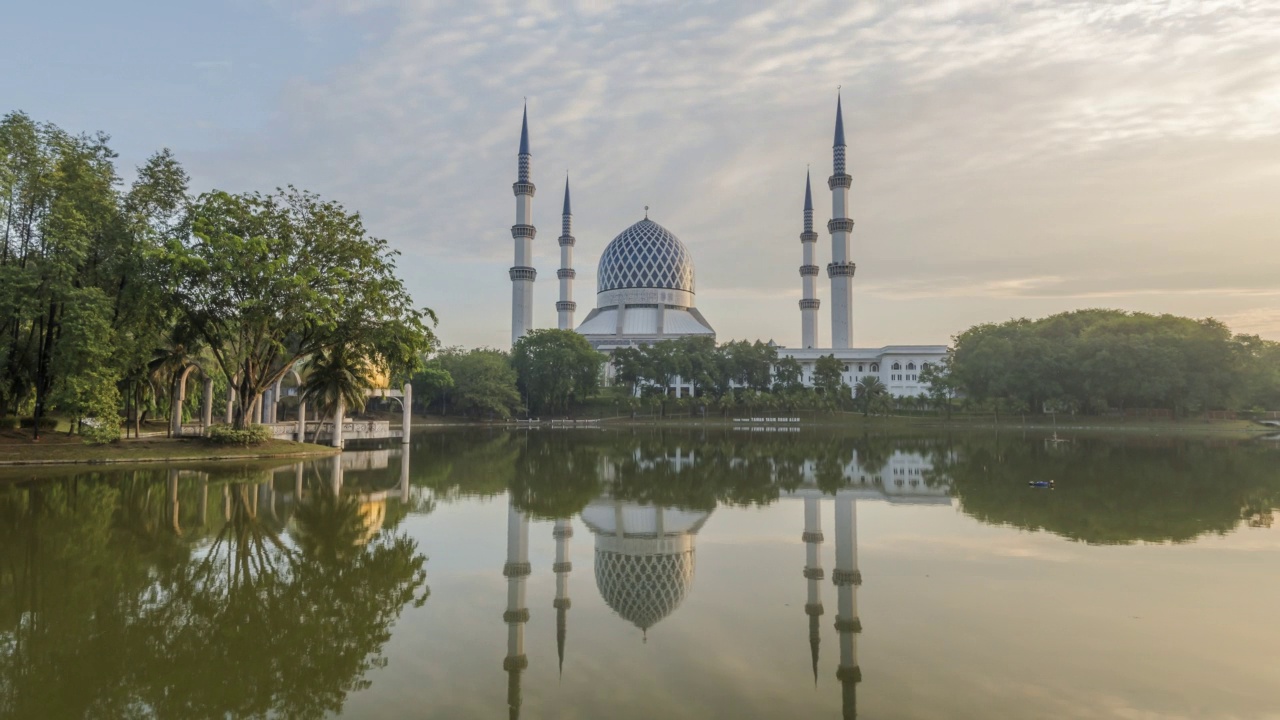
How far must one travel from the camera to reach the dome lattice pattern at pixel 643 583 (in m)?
7.35

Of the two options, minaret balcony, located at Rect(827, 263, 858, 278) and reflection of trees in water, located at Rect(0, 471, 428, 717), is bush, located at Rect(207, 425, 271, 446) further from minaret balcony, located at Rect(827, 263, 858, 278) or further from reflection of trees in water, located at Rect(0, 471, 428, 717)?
minaret balcony, located at Rect(827, 263, 858, 278)

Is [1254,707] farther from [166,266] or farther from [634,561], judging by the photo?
[166,266]

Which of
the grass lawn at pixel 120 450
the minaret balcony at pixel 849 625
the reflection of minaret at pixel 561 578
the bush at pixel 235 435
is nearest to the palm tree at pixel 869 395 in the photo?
the grass lawn at pixel 120 450

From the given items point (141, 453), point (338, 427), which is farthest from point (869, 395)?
point (141, 453)

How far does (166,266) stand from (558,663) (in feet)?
67.9

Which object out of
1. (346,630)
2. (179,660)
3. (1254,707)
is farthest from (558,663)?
(1254,707)

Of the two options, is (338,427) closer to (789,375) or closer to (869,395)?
(789,375)

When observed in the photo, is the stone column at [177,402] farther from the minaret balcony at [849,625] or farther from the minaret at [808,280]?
the minaret at [808,280]

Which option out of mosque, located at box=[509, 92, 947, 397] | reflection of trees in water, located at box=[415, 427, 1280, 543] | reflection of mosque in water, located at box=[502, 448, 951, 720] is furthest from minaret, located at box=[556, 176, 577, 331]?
reflection of mosque in water, located at box=[502, 448, 951, 720]

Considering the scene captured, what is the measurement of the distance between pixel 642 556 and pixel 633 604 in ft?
7.41

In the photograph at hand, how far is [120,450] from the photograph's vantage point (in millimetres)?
21891

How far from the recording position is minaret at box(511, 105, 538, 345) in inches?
2650

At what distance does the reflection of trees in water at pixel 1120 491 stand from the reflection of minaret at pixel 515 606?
7.31 m

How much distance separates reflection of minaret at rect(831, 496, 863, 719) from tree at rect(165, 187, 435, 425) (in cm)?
1682
